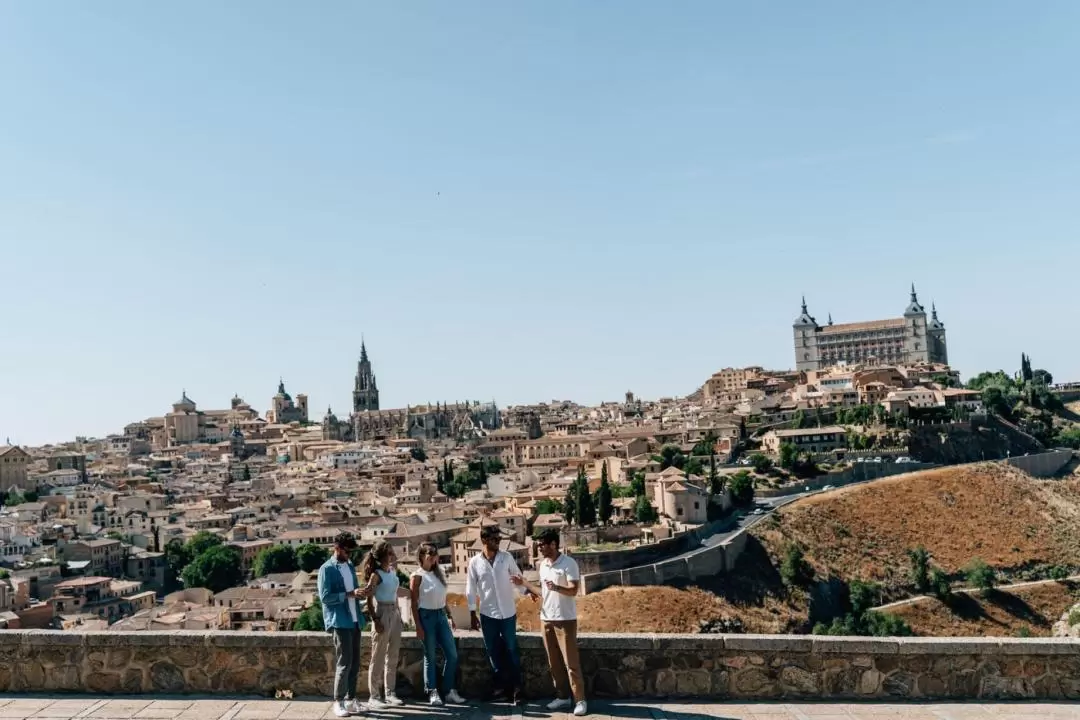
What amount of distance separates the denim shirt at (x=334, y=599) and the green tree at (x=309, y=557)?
48.6 meters

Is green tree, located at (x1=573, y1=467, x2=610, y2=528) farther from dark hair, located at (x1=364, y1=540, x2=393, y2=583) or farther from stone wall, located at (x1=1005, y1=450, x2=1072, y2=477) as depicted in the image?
dark hair, located at (x1=364, y1=540, x2=393, y2=583)

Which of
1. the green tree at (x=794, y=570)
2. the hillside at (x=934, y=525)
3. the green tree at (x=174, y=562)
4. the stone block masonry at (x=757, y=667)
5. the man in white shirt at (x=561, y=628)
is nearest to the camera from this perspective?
the man in white shirt at (x=561, y=628)

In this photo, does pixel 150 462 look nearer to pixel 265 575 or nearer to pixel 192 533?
pixel 192 533

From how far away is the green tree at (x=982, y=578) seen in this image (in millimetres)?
48531

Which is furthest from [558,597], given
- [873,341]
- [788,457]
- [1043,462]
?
[873,341]

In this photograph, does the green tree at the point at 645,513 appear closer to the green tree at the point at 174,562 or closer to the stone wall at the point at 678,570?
the stone wall at the point at 678,570

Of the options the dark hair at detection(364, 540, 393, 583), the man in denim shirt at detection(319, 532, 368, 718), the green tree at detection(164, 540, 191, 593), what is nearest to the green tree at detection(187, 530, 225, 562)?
the green tree at detection(164, 540, 191, 593)

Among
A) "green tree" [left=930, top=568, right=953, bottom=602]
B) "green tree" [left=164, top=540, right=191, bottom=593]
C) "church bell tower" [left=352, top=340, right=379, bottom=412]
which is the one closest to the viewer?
"green tree" [left=930, top=568, right=953, bottom=602]

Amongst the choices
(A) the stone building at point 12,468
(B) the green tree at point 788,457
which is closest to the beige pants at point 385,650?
(B) the green tree at point 788,457

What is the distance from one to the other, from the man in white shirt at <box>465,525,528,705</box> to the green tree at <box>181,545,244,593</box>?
49888mm

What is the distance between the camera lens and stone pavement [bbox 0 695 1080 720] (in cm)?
741

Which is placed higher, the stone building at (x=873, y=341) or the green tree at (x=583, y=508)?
the stone building at (x=873, y=341)

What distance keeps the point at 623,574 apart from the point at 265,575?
71.4 ft

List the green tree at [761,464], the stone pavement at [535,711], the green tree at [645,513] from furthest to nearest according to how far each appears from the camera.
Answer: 1. the green tree at [761,464]
2. the green tree at [645,513]
3. the stone pavement at [535,711]
